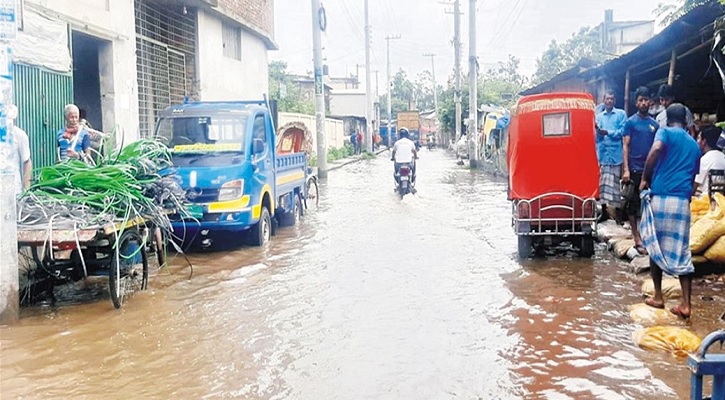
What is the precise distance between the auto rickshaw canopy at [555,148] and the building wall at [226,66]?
10.5m

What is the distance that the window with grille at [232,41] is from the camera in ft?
64.3

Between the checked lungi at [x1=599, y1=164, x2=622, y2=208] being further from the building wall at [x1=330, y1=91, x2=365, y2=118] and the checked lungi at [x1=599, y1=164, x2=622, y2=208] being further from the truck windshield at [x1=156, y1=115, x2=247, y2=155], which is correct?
the building wall at [x1=330, y1=91, x2=365, y2=118]

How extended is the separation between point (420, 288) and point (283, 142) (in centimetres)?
734

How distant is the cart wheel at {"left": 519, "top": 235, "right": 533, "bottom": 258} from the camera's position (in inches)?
376

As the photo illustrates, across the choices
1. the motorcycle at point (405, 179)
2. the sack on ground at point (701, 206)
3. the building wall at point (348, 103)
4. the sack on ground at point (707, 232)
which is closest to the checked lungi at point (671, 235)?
the sack on ground at point (707, 232)


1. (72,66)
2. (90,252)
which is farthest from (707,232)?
(72,66)

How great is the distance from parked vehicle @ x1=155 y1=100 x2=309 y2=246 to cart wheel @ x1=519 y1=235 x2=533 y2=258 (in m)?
4.06

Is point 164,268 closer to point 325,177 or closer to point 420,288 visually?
point 420,288

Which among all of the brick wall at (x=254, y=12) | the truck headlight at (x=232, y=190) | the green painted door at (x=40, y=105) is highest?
the brick wall at (x=254, y=12)

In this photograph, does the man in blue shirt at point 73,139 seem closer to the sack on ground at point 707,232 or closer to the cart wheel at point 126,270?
the cart wheel at point 126,270

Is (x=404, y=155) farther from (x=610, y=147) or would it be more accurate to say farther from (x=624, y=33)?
(x=624, y=33)

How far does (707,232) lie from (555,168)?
2173mm

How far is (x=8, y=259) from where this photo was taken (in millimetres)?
6484

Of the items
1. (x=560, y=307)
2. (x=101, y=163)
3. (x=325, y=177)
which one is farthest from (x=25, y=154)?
(x=325, y=177)
